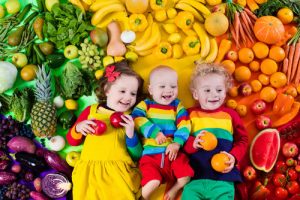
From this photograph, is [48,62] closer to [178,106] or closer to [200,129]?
[178,106]

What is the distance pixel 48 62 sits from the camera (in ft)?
10.8

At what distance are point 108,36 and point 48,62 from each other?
49 centimetres

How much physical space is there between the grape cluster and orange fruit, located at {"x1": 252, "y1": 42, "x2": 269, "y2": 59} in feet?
6.48

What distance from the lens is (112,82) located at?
10.1ft

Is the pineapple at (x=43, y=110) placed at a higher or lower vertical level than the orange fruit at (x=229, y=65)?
lower

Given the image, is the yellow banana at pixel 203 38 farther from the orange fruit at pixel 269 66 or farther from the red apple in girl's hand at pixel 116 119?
the red apple in girl's hand at pixel 116 119

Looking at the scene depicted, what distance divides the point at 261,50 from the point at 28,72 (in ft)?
5.77

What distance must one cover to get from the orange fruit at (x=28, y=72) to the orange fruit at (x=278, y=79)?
1.78m

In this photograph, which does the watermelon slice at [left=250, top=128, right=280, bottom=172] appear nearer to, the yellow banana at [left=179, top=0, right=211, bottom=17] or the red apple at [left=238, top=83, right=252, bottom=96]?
the red apple at [left=238, top=83, right=252, bottom=96]

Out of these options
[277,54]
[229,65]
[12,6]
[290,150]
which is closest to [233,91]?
[229,65]

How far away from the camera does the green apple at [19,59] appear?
10.8 ft

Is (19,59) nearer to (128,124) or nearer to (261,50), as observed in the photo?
(128,124)

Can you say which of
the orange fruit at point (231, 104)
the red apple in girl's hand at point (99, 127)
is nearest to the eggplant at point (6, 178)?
the red apple in girl's hand at point (99, 127)

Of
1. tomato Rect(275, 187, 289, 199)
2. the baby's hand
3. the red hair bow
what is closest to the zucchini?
the red hair bow
